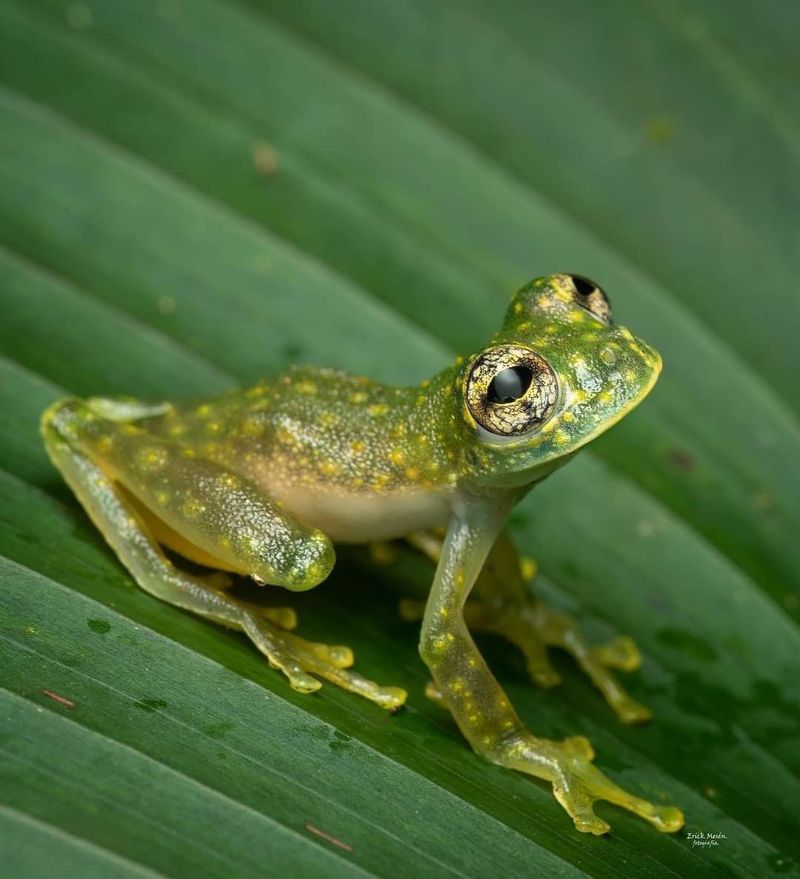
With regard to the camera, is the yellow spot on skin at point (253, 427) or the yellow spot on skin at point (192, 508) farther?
the yellow spot on skin at point (253, 427)

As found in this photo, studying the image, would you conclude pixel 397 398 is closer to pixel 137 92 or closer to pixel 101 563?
pixel 101 563

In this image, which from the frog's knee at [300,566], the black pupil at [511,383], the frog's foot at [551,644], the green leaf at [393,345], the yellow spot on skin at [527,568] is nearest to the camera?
the green leaf at [393,345]

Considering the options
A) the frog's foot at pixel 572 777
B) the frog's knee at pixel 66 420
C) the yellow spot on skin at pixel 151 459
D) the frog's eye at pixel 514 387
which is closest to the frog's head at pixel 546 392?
the frog's eye at pixel 514 387

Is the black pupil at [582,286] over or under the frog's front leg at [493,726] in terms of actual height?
over

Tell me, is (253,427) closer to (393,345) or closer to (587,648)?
(393,345)

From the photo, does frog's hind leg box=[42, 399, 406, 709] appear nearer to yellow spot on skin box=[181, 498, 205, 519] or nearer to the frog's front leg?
yellow spot on skin box=[181, 498, 205, 519]

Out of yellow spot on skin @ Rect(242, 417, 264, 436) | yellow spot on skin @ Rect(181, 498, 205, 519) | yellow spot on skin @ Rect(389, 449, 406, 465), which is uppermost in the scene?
yellow spot on skin @ Rect(389, 449, 406, 465)

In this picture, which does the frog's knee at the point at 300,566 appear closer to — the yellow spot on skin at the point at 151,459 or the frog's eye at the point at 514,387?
the yellow spot on skin at the point at 151,459

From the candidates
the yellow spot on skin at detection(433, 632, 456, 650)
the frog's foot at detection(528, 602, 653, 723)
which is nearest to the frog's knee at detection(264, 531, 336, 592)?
the yellow spot on skin at detection(433, 632, 456, 650)
